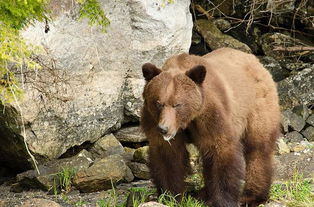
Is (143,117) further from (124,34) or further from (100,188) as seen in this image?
(124,34)

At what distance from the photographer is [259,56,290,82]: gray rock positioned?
397 inches

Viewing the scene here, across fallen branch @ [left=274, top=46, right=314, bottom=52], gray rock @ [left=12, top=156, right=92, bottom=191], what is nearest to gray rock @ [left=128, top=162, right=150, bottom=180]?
gray rock @ [left=12, top=156, right=92, bottom=191]

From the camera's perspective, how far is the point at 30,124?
7625 millimetres

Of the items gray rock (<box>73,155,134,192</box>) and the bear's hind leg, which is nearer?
the bear's hind leg

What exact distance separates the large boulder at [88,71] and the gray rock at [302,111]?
2210 mm

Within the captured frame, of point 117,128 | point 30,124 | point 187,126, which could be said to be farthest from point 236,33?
point 187,126

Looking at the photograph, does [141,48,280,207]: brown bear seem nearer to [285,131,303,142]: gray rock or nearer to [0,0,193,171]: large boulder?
[0,0,193,171]: large boulder

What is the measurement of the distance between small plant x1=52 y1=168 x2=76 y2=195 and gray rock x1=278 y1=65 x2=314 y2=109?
3913mm

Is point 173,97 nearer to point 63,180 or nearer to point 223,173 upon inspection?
point 223,173

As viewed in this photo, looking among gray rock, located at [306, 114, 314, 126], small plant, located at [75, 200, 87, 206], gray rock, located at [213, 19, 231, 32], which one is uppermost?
gray rock, located at [213, 19, 231, 32]

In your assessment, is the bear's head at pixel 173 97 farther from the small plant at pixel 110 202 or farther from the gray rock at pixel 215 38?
the gray rock at pixel 215 38

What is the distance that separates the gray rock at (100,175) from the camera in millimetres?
7133

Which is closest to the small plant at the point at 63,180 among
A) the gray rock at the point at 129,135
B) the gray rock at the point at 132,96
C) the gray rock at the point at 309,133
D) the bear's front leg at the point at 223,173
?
the gray rock at the point at 129,135

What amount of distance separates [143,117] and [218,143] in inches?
29.0
